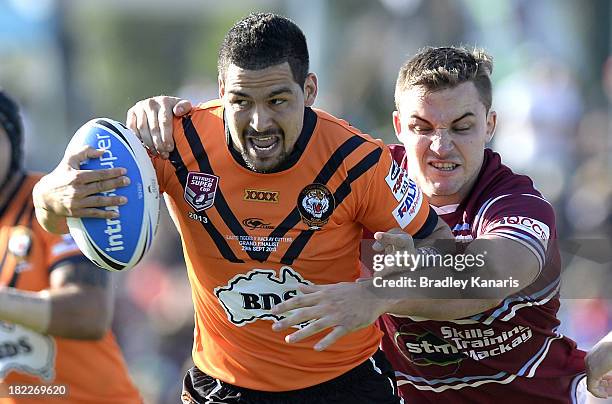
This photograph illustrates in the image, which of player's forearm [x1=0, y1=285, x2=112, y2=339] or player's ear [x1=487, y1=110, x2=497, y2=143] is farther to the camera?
player's ear [x1=487, y1=110, x2=497, y2=143]

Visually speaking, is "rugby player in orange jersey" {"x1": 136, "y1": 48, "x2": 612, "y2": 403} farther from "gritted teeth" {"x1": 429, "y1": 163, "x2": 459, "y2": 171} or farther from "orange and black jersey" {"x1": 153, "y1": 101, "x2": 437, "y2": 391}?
"orange and black jersey" {"x1": 153, "y1": 101, "x2": 437, "y2": 391}

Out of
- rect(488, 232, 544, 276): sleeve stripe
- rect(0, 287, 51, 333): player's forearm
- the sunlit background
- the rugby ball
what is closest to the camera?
the rugby ball

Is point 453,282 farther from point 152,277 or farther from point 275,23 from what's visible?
point 152,277

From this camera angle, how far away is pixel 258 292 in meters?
5.65

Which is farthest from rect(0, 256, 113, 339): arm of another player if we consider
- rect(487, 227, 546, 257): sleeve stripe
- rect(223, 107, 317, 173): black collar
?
rect(487, 227, 546, 257): sleeve stripe

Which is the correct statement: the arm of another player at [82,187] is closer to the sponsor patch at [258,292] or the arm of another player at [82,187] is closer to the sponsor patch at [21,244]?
the sponsor patch at [258,292]

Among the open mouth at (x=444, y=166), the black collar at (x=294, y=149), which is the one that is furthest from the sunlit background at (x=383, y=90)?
the black collar at (x=294, y=149)

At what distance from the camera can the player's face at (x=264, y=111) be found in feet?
17.8

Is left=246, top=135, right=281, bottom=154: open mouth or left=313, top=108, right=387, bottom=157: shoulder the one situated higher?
left=313, top=108, right=387, bottom=157: shoulder

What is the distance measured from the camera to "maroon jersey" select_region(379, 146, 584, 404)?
6094 mm

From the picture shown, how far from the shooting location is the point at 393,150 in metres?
6.55

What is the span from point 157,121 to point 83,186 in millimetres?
672

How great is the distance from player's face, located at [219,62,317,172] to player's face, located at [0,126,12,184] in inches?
67.8

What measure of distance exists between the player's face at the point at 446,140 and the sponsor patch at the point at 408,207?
43 centimetres
